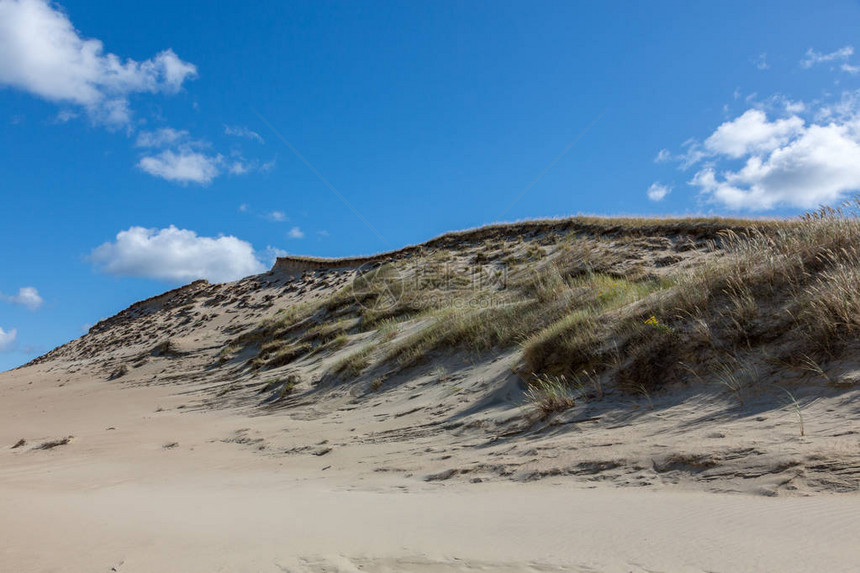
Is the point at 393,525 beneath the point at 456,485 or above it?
above

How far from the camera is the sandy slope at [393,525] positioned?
7.70ft

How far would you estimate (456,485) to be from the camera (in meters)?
4.37

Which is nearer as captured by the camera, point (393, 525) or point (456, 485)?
point (393, 525)

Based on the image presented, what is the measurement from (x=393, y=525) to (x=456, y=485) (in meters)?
1.31

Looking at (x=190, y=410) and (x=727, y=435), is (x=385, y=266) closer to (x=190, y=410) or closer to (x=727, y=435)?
(x=190, y=410)

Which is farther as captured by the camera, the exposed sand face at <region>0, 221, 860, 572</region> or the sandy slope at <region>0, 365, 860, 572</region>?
the exposed sand face at <region>0, 221, 860, 572</region>

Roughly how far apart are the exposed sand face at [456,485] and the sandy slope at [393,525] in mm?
16

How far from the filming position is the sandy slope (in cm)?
235

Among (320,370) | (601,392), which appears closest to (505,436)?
(601,392)

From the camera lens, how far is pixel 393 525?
316 centimetres

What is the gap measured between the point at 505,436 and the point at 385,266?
627 inches

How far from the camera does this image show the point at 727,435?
3.98 metres

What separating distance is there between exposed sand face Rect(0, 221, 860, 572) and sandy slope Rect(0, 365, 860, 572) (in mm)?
16

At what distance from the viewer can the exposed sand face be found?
2.50 m
